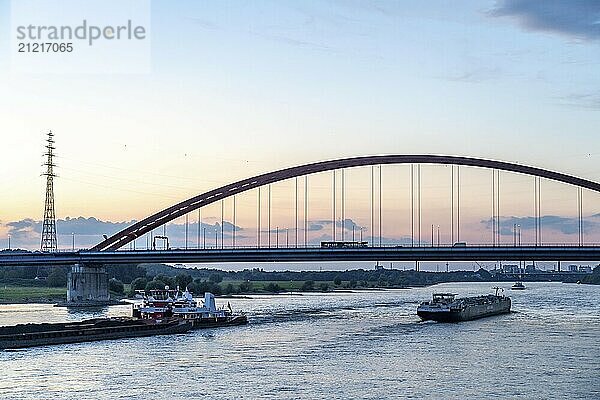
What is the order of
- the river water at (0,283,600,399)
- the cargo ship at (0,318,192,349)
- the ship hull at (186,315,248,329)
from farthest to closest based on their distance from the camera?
the ship hull at (186,315,248,329) < the cargo ship at (0,318,192,349) < the river water at (0,283,600,399)

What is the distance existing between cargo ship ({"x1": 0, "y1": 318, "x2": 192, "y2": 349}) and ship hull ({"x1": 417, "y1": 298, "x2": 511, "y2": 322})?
978 inches

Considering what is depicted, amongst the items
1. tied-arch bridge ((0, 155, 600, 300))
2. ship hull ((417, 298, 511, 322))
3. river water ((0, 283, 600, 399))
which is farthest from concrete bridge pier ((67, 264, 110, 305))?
ship hull ((417, 298, 511, 322))

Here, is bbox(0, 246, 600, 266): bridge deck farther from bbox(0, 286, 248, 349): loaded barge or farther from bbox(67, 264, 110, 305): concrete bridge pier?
bbox(0, 286, 248, 349): loaded barge

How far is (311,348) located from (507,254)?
114 feet

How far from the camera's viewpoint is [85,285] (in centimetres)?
10894

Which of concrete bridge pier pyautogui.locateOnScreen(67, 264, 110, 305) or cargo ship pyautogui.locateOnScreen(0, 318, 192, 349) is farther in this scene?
concrete bridge pier pyautogui.locateOnScreen(67, 264, 110, 305)

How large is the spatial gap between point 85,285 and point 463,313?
43.4 meters

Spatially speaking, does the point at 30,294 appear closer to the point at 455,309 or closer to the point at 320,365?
the point at 455,309

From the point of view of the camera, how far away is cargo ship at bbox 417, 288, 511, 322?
293 ft

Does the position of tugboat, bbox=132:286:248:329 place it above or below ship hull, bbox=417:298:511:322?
above

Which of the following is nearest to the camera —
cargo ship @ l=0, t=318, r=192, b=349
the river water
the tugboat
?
the river water

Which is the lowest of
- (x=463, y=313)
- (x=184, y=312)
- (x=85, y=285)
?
(x=463, y=313)

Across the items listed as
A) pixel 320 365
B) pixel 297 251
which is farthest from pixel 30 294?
pixel 320 365

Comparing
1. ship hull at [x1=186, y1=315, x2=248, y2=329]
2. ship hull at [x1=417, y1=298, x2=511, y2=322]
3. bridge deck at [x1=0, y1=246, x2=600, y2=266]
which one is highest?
bridge deck at [x1=0, y1=246, x2=600, y2=266]
